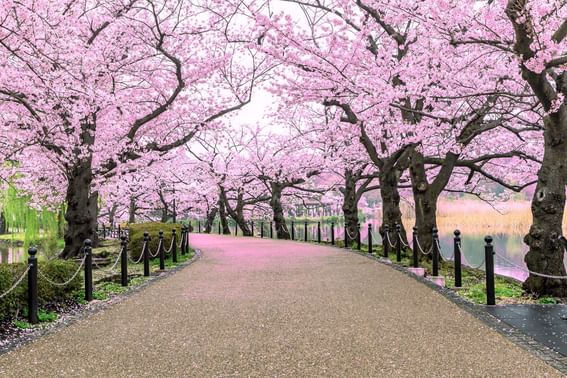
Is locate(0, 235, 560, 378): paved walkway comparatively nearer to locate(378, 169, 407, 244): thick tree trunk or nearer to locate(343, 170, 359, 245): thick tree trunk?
locate(378, 169, 407, 244): thick tree trunk

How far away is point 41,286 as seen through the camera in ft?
26.7

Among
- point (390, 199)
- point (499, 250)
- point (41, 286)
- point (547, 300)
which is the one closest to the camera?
point (41, 286)

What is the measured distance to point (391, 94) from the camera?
448 inches

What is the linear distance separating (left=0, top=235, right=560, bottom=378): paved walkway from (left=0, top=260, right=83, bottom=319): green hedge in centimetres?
94

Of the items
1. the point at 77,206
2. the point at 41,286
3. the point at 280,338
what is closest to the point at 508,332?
the point at 280,338

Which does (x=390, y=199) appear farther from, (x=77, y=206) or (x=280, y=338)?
(x=280, y=338)

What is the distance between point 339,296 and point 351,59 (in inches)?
284

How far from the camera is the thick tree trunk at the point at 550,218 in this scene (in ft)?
29.5

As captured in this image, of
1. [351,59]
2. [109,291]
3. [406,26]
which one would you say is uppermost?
[406,26]

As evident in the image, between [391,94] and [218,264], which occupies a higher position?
[391,94]

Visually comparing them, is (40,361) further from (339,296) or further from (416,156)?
(416,156)

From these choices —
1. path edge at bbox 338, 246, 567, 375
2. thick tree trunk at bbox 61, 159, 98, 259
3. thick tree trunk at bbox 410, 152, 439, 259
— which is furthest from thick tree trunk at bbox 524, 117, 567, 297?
thick tree trunk at bbox 61, 159, 98, 259

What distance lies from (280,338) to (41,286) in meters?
4.18

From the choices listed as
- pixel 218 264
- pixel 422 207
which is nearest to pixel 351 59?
pixel 422 207
